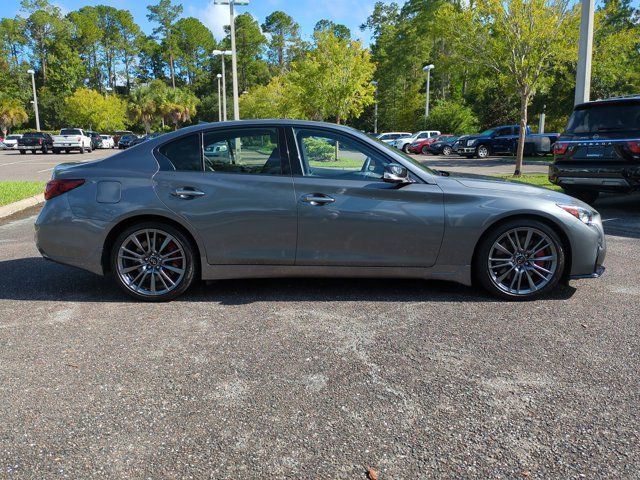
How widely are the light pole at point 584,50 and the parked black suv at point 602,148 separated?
3.87 m

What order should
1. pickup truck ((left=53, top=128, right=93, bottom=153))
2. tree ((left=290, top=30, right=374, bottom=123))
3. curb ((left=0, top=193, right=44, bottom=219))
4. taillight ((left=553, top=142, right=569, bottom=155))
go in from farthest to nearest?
pickup truck ((left=53, top=128, right=93, bottom=153)) → tree ((left=290, top=30, right=374, bottom=123)) → curb ((left=0, top=193, right=44, bottom=219)) → taillight ((left=553, top=142, right=569, bottom=155))

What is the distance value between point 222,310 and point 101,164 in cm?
166

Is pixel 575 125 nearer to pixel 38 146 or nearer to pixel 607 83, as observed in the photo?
pixel 607 83


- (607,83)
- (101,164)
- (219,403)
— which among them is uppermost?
(607,83)

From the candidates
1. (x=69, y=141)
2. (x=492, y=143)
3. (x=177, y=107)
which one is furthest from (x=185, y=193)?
(x=177, y=107)

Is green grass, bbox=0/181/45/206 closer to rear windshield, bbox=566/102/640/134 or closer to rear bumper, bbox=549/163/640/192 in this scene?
rear bumper, bbox=549/163/640/192

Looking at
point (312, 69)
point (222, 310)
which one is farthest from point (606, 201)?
point (312, 69)

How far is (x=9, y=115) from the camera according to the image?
66.9 m

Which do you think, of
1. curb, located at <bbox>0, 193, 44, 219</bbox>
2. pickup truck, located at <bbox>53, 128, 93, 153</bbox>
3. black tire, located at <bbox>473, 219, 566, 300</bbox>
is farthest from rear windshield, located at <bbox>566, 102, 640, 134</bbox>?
pickup truck, located at <bbox>53, 128, 93, 153</bbox>

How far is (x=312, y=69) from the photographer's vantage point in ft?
84.5

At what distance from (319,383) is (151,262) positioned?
7.03ft

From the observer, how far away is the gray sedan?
4523 millimetres

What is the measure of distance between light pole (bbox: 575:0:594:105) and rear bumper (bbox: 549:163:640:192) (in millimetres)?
4000

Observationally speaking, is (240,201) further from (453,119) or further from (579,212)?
(453,119)
